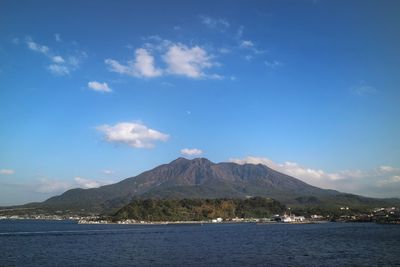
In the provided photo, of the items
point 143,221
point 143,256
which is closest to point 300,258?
point 143,256

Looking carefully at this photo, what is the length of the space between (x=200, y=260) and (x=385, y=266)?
59.1 feet

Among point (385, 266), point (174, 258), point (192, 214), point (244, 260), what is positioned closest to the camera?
point (385, 266)

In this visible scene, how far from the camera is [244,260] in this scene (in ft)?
150

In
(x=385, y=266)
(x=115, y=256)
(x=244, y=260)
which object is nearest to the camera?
(x=385, y=266)

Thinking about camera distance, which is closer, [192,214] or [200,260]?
[200,260]

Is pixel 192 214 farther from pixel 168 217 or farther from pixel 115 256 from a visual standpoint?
pixel 115 256

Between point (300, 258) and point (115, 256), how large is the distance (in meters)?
21.6

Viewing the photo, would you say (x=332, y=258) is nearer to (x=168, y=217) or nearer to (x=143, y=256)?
(x=143, y=256)

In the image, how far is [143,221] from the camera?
180m

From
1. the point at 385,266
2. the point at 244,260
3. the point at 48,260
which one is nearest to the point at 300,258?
the point at 244,260

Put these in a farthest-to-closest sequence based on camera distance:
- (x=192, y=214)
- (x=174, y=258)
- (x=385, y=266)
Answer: (x=192, y=214), (x=174, y=258), (x=385, y=266)

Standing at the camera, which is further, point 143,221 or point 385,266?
point 143,221

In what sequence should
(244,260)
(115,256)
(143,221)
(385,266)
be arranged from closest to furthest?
(385,266) → (244,260) → (115,256) → (143,221)

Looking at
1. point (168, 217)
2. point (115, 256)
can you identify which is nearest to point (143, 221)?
point (168, 217)
